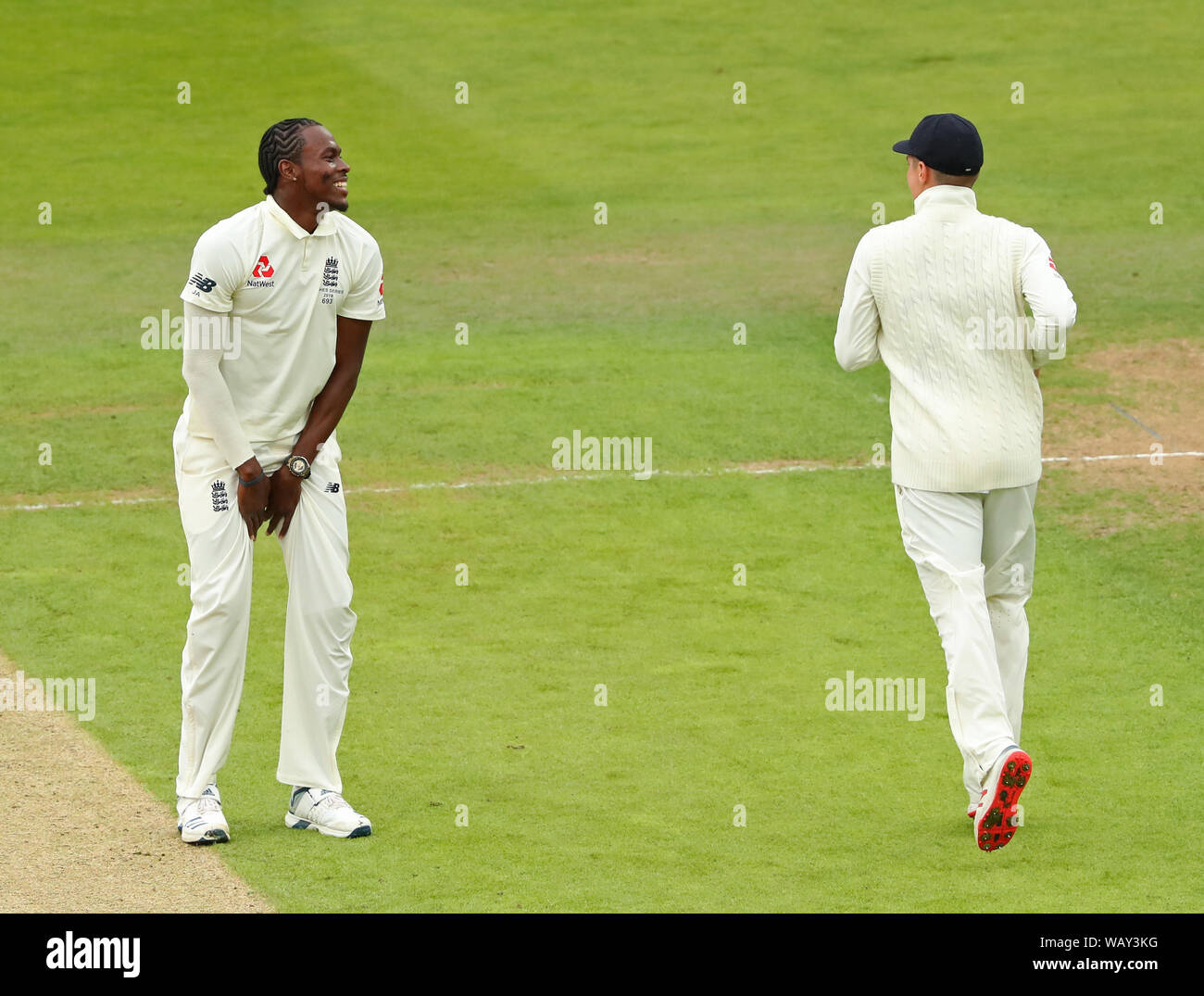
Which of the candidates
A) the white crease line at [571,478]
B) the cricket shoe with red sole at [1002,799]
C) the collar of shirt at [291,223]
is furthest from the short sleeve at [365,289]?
the white crease line at [571,478]

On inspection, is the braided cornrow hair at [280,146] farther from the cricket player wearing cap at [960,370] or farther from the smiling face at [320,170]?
the cricket player wearing cap at [960,370]

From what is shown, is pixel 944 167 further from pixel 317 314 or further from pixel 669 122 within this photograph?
pixel 669 122

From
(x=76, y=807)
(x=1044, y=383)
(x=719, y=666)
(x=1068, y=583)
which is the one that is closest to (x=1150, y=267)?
(x=1044, y=383)

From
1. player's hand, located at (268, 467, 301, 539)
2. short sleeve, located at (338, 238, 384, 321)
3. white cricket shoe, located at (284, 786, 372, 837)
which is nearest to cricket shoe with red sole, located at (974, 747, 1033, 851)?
white cricket shoe, located at (284, 786, 372, 837)

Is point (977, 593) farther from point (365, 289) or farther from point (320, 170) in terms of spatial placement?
point (320, 170)

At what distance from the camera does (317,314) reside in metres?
7.05

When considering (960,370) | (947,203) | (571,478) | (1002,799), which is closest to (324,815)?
(1002,799)

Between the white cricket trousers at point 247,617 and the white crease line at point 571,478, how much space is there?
189 inches

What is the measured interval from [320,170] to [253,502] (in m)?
1.22

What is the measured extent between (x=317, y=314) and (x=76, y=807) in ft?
6.85

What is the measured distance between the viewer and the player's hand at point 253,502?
689 centimetres

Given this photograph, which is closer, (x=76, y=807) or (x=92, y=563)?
(x=76, y=807)

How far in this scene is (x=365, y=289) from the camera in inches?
282

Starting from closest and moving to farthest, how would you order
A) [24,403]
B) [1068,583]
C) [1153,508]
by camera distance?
[1068,583]
[1153,508]
[24,403]
